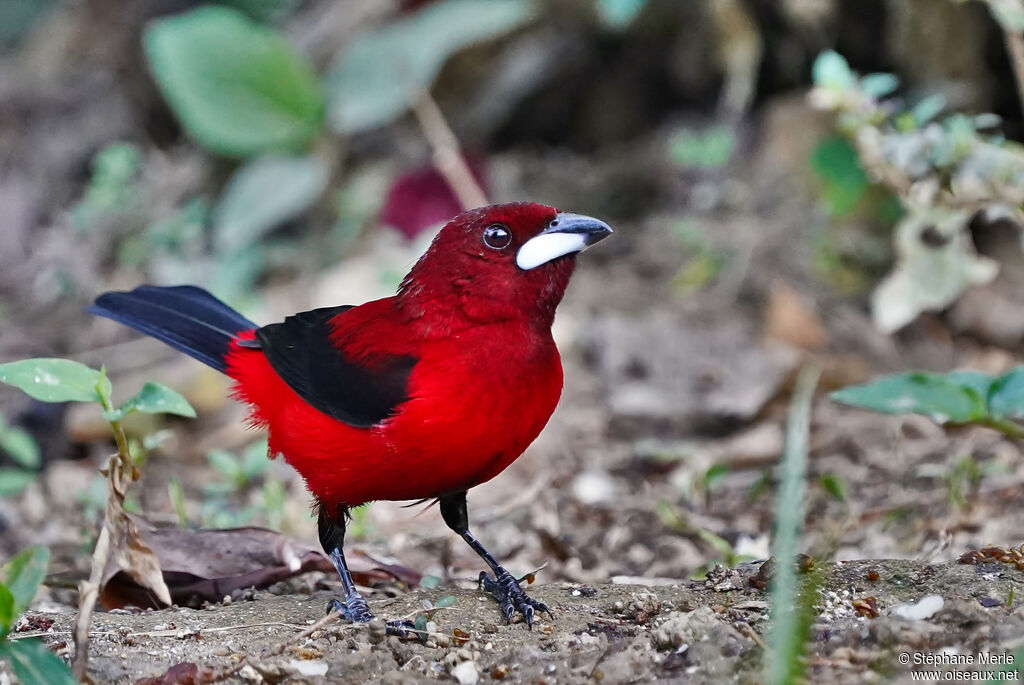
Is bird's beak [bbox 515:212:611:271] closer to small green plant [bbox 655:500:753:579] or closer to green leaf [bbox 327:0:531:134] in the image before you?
small green plant [bbox 655:500:753:579]

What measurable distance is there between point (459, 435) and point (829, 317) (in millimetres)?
3043

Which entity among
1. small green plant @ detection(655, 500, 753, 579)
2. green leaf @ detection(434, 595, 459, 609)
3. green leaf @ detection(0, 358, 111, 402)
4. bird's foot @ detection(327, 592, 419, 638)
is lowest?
small green plant @ detection(655, 500, 753, 579)

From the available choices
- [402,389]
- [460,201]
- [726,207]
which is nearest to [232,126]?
[460,201]

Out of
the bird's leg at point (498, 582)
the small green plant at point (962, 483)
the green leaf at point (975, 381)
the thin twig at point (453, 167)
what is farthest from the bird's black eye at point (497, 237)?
the thin twig at point (453, 167)

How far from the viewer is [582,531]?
3.99m

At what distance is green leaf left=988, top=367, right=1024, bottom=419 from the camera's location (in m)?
2.66

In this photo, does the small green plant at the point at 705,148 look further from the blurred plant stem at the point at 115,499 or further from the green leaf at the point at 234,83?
the blurred plant stem at the point at 115,499

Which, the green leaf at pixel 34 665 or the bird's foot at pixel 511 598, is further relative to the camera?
the bird's foot at pixel 511 598

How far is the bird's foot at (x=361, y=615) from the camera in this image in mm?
2518

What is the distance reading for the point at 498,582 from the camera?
287 cm

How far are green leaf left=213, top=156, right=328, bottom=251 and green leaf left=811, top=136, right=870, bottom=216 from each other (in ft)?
8.72

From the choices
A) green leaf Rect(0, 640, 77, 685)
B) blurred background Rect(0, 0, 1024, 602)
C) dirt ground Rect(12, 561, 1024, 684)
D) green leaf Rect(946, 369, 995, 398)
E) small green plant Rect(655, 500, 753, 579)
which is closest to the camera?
green leaf Rect(0, 640, 77, 685)

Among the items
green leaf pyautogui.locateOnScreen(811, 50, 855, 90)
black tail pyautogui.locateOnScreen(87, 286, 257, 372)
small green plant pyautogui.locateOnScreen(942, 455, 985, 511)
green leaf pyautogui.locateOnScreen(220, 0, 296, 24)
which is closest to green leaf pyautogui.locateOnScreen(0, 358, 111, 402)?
black tail pyautogui.locateOnScreen(87, 286, 257, 372)

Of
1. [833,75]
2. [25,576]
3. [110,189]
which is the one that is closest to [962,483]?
[833,75]
